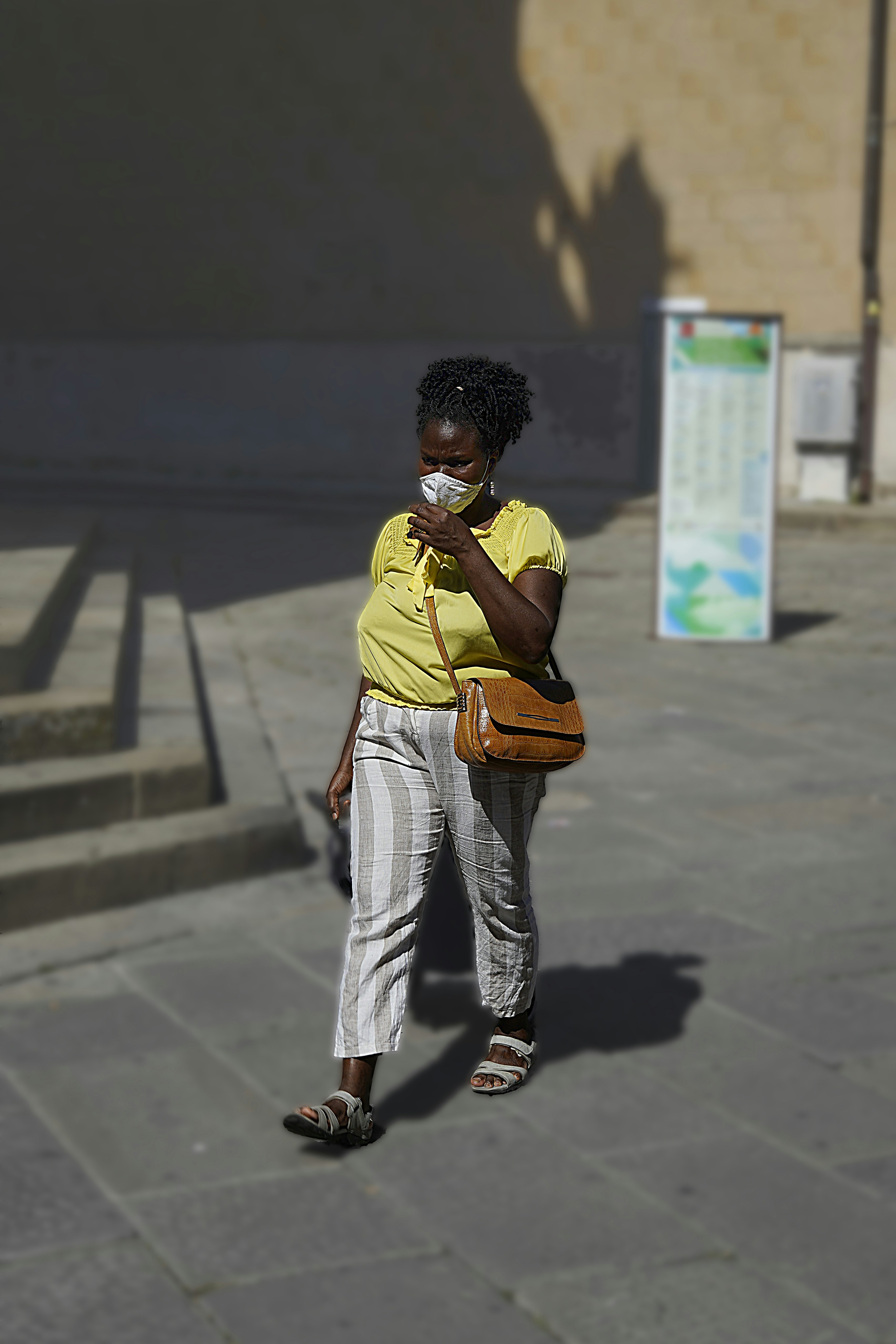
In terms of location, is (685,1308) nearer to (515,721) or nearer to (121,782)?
(121,782)

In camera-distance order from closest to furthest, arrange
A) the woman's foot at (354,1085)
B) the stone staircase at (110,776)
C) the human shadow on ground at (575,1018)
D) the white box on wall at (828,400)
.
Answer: the woman's foot at (354,1085) < the stone staircase at (110,776) < the human shadow on ground at (575,1018) < the white box on wall at (828,400)

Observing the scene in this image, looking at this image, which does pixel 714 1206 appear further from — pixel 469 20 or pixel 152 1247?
pixel 469 20

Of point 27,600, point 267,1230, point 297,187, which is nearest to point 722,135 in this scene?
point 297,187

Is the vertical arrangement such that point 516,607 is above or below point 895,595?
above

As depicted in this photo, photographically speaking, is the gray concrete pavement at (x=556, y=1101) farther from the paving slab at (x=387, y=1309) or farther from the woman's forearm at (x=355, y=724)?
the woman's forearm at (x=355, y=724)

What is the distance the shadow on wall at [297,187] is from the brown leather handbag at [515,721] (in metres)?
48.0

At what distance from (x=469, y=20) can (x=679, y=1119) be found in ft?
112

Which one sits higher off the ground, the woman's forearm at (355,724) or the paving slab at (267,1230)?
the woman's forearm at (355,724)

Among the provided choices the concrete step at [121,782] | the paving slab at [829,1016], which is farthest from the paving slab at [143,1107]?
the paving slab at [829,1016]

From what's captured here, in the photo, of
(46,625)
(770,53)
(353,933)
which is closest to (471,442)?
(353,933)

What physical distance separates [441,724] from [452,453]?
0.33m

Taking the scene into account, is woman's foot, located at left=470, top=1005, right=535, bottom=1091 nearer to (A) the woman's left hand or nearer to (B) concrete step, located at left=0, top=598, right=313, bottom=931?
(A) the woman's left hand

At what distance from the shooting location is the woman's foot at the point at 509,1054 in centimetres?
217

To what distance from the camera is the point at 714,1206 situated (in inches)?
1033
